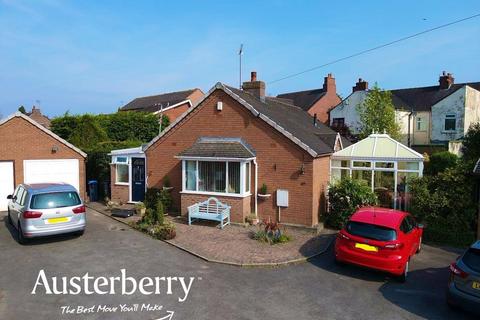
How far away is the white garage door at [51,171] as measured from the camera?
17688 mm

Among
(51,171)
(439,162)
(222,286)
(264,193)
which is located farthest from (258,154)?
(439,162)

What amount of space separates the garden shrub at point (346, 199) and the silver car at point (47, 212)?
9099 mm

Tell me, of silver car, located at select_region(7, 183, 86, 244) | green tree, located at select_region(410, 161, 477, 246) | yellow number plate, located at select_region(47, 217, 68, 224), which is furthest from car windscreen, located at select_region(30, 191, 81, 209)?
green tree, located at select_region(410, 161, 477, 246)

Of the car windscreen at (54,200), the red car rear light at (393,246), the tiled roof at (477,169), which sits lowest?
the red car rear light at (393,246)

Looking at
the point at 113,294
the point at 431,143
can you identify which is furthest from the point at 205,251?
the point at 431,143

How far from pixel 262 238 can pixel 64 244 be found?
642cm

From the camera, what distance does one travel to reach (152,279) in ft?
29.5

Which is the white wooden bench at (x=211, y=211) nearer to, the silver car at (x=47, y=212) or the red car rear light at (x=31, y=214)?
the silver car at (x=47, y=212)

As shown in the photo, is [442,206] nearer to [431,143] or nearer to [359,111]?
[359,111]

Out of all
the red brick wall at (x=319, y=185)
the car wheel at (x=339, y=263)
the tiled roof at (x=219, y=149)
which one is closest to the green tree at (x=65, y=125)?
the tiled roof at (x=219, y=149)

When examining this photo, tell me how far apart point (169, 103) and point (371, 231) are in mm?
40458

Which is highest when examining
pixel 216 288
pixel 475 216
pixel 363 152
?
pixel 363 152

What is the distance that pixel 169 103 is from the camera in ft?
154

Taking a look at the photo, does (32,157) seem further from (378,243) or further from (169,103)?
(169,103)
